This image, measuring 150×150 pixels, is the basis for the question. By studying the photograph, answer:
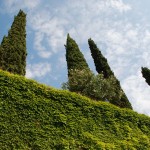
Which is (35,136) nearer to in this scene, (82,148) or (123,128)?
(82,148)

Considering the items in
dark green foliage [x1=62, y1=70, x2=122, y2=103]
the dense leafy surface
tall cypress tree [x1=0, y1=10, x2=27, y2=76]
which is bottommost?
the dense leafy surface

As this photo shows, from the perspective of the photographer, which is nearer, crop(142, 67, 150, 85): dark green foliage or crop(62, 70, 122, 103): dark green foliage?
crop(62, 70, 122, 103): dark green foliage

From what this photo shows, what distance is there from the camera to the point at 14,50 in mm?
34938

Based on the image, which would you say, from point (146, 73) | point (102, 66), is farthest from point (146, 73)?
point (102, 66)

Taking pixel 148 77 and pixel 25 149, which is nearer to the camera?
pixel 25 149

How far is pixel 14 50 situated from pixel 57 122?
646 inches

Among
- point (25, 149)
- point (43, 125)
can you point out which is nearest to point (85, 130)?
point (43, 125)

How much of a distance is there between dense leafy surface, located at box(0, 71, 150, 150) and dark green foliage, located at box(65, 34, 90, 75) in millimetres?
17735

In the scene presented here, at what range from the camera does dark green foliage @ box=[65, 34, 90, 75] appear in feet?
136

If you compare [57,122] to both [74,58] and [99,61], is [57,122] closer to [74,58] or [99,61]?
[74,58]

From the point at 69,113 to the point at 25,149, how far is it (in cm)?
398

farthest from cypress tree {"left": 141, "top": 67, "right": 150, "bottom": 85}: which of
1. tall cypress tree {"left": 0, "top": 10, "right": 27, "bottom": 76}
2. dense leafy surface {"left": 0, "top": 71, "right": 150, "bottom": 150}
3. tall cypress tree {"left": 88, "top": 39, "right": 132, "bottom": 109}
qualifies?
dense leafy surface {"left": 0, "top": 71, "right": 150, "bottom": 150}

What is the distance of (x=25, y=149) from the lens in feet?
59.1

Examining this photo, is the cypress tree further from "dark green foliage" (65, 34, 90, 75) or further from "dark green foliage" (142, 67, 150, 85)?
"dark green foliage" (65, 34, 90, 75)
